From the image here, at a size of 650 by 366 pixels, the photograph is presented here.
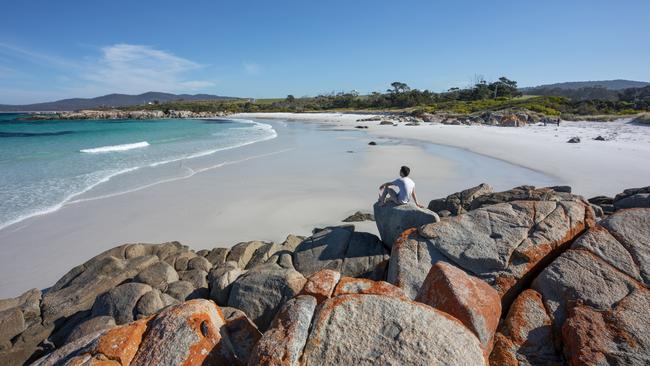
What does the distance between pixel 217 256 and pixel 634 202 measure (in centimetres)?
899

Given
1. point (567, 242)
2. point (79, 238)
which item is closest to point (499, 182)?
point (567, 242)

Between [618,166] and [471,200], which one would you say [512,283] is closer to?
[471,200]

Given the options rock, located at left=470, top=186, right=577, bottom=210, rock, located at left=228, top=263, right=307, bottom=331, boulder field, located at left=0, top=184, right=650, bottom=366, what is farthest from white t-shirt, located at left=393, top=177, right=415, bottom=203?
rock, located at left=228, top=263, right=307, bottom=331

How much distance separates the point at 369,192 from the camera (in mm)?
13492

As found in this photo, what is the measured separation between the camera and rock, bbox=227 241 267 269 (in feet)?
24.7

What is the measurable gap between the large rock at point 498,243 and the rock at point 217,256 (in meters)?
4.11

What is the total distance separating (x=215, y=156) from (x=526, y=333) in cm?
2247

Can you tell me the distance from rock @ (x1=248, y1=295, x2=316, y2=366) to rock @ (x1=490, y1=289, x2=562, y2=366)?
190cm

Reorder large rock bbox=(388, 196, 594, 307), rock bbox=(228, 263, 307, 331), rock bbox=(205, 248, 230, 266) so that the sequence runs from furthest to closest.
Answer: rock bbox=(205, 248, 230, 266)
rock bbox=(228, 263, 307, 331)
large rock bbox=(388, 196, 594, 307)

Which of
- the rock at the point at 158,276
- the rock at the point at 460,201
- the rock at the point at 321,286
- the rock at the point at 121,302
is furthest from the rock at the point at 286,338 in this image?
the rock at the point at 460,201

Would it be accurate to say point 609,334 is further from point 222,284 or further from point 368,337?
point 222,284

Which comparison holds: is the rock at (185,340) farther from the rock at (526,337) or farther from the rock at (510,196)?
the rock at (510,196)

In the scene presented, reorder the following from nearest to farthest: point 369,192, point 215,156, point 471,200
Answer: point 471,200 < point 369,192 < point 215,156

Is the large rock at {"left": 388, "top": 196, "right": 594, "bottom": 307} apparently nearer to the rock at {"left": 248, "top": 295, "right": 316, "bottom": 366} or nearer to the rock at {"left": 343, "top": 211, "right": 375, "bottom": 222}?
the rock at {"left": 248, "top": 295, "right": 316, "bottom": 366}
